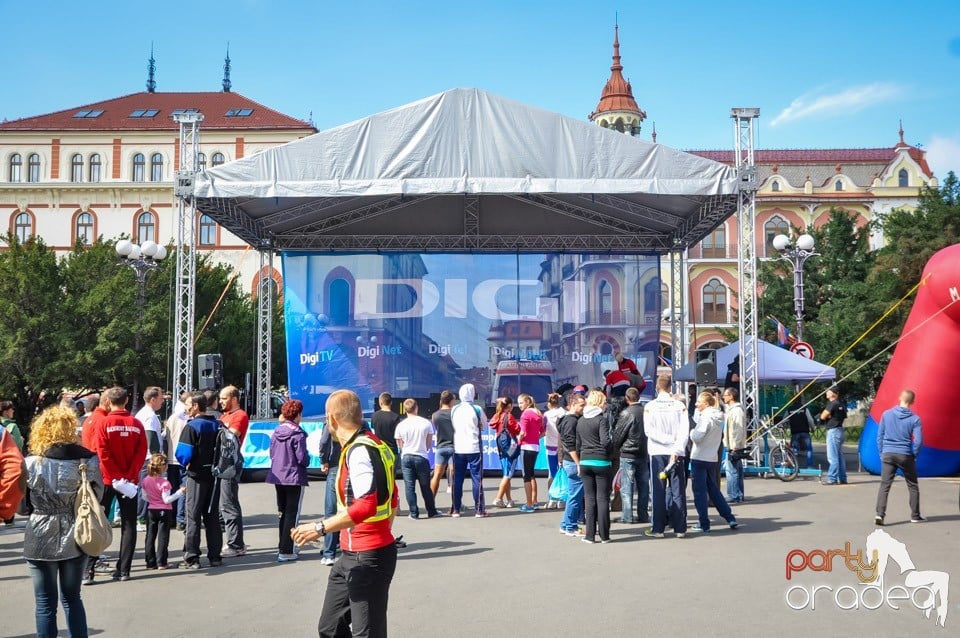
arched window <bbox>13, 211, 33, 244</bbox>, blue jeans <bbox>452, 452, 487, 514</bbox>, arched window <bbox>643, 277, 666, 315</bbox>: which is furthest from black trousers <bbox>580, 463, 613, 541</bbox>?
arched window <bbox>13, 211, 33, 244</bbox>

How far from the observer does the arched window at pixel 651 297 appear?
21.3 m

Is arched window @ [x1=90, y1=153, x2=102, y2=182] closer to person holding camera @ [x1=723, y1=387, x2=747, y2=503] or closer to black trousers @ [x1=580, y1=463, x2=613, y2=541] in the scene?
person holding camera @ [x1=723, y1=387, x2=747, y2=503]

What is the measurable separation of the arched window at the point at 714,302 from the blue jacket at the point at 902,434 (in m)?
43.3

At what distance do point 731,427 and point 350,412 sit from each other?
9.55m

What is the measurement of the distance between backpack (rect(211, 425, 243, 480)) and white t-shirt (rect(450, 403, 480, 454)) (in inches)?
152

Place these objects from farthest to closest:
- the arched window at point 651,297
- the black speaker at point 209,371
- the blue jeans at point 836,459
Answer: the arched window at point 651,297 → the black speaker at point 209,371 → the blue jeans at point 836,459

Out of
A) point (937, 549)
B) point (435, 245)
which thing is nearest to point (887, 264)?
point (435, 245)

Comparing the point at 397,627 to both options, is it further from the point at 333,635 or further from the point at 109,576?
the point at 109,576

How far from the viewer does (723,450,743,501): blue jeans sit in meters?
12.7

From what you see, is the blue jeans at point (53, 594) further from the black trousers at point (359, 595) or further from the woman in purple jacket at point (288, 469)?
the woman in purple jacket at point (288, 469)

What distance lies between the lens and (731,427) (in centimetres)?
1304

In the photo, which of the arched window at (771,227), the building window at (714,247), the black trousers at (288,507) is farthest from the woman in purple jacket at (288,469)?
the arched window at (771,227)

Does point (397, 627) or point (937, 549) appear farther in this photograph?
point (937, 549)

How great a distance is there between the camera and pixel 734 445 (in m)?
12.9
